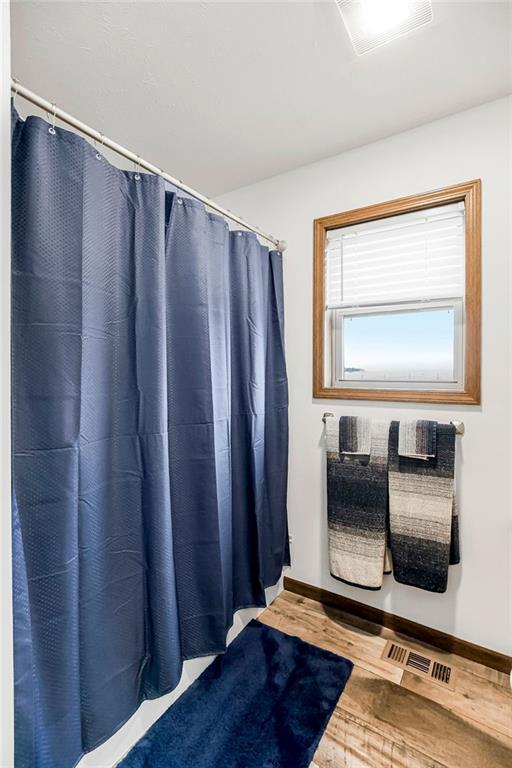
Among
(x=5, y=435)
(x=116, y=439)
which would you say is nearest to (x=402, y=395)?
(x=116, y=439)

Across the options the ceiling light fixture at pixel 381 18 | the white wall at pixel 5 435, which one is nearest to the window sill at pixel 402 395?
the ceiling light fixture at pixel 381 18

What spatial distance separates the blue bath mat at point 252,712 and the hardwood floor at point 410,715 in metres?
0.06

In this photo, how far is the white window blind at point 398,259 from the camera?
5.53 ft

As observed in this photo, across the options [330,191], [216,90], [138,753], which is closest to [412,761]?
[138,753]

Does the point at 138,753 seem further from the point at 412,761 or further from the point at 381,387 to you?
the point at 381,387

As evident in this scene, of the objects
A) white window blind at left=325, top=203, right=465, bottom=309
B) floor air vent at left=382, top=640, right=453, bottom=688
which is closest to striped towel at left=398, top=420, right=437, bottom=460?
white window blind at left=325, top=203, right=465, bottom=309

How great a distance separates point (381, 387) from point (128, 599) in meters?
1.45

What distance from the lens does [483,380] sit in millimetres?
1569

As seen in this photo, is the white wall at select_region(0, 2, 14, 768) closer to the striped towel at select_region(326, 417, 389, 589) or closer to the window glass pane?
the striped towel at select_region(326, 417, 389, 589)

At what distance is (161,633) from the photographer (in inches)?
46.5

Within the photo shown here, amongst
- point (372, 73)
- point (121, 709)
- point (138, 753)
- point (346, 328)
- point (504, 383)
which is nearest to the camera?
point (121, 709)

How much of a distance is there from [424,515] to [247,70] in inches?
77.7

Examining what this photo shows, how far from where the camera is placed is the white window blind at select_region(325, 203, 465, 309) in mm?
1686

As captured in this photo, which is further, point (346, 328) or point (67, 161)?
point (346, 328)
